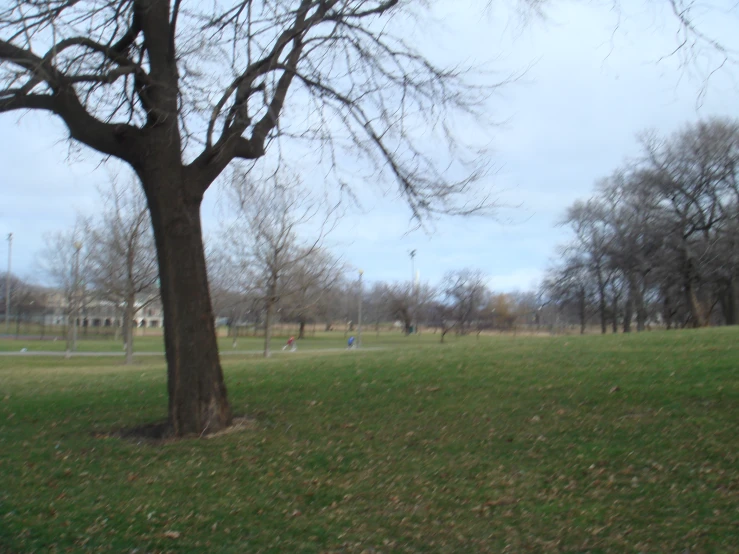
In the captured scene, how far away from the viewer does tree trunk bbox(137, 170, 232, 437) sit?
8141mm

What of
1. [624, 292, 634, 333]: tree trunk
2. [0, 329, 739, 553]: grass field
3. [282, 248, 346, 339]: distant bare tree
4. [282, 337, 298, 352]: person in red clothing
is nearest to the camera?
[0, 329, 739, 553]: grass field

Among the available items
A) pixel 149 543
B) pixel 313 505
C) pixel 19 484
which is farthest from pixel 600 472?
pixel 19 484

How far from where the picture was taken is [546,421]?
25.6 ft

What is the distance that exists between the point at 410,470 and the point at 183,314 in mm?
3395

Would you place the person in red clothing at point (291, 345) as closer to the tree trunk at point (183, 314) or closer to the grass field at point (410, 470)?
the grass field at point (410, 470)

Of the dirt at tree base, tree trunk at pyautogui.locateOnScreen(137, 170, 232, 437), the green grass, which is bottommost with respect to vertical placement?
the green grass

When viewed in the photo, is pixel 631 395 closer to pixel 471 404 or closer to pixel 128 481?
pixel 471 404

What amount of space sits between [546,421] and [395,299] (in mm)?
61827

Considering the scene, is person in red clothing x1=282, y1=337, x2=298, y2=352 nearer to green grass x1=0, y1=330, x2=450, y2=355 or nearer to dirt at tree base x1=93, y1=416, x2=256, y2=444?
green grass x1=0, y1=330, x2=450, y2=355

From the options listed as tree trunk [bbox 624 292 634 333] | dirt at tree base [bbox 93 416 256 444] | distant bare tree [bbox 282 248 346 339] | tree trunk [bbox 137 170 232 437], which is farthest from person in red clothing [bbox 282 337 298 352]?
tree trunk [bbox 137 170 232 437]

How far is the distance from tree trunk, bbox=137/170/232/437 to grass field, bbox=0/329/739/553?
1.32 feet

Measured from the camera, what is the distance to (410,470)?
666cm

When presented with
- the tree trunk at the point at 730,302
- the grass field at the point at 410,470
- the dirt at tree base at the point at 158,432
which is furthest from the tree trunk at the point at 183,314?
the tree trunk at the point at 730,302

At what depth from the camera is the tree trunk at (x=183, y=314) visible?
8.14 meters
